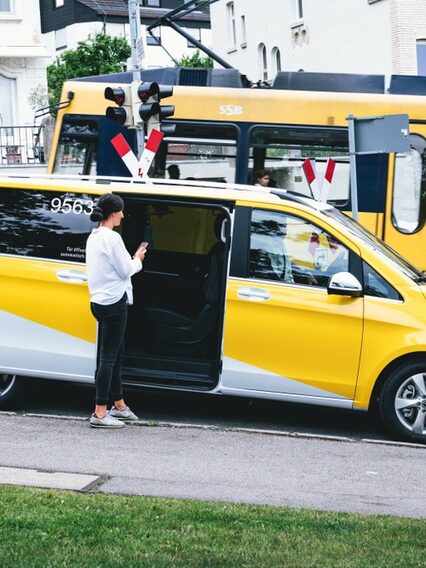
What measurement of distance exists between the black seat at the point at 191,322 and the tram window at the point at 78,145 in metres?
Result: 6.73

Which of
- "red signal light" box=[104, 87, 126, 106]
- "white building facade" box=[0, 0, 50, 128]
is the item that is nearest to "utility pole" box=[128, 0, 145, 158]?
"red signal light" box=[104, 87, 126, 106]

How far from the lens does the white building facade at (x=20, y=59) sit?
35.8 m

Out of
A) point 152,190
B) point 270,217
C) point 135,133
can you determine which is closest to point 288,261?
point 270,217

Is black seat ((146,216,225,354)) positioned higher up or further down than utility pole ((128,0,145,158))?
further down

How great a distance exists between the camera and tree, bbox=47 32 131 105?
57969mm

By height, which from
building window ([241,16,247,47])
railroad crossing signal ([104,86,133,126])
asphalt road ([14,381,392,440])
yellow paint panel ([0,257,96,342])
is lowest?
asphalt road ([14,381,392,440])

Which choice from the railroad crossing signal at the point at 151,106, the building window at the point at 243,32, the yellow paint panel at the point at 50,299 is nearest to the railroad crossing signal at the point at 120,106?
the railroad crossing signal at the point at 151,106

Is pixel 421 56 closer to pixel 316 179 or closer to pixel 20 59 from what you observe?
pixel 20 59

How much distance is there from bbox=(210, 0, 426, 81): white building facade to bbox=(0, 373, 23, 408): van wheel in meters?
27.8

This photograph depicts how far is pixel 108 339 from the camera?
9.70 m

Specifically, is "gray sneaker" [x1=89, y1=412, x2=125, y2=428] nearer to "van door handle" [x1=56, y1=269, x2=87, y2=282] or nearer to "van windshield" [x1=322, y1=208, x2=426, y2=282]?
"van door handle" [x1=56, y1=269, x2=87, y2=282]

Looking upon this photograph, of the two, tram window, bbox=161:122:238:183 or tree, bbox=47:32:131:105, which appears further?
tree, bbox=47:32:131:105

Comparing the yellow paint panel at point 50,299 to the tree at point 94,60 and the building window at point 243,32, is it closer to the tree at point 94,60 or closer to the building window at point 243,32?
the building window at point 243,32

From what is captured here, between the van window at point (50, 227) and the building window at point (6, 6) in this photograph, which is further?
the building window at point (6, 6)
